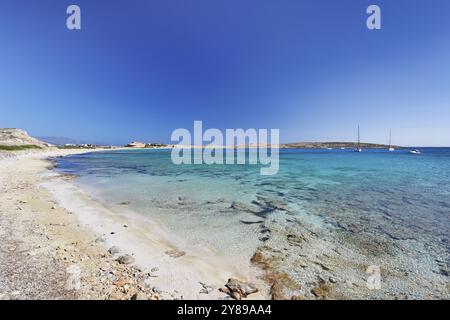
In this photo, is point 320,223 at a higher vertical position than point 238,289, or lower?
lower

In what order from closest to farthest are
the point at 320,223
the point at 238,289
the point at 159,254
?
the point at 238,289 → the point at 159,254 → the point at 320,223

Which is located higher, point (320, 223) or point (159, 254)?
point (159, 254)

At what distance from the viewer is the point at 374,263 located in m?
5.71

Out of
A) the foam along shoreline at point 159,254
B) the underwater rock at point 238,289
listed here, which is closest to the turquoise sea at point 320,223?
the foam along shoreline at point 159,254

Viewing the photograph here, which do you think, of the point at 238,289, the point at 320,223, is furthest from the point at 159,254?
the point at 320,223

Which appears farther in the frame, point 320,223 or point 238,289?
point 320,223

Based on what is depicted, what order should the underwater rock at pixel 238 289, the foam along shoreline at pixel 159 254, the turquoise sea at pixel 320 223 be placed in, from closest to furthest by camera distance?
the underwater rock at pixel 238 289 → the foam along shoreline at pixel 159 254 → the turquoise sea at pixel 320 223

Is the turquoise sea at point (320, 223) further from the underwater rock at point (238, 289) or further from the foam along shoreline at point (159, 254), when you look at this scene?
the underwater rock at point (238, 289)

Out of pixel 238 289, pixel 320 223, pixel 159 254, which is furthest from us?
pixel 320 223

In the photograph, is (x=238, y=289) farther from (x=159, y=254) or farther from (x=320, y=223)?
(x=320, y=223)
